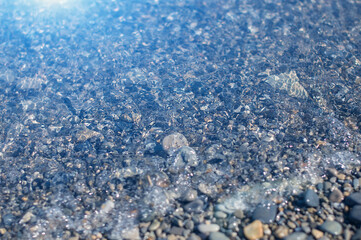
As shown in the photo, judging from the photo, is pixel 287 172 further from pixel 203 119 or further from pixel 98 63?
pixel 98 63

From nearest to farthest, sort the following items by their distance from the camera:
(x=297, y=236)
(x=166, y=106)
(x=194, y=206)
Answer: (x=297, y=236)
(x=194, y=206)
(x=166, y=106)

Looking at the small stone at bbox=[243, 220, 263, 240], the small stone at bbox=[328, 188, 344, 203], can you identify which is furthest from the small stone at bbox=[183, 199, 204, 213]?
the small stone at bbox=[328, 188, 344, 203]

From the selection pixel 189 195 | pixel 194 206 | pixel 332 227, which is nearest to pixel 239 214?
pixel 194 206

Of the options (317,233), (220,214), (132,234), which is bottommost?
(132,234)

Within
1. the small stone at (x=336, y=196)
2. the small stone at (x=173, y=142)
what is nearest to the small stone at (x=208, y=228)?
the small stone at (x=173, y=142)

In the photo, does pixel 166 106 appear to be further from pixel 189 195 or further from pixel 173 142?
pixel 189 195

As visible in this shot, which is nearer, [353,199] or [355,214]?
[355,214]

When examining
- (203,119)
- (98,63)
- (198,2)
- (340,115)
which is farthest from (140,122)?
(198,2)
